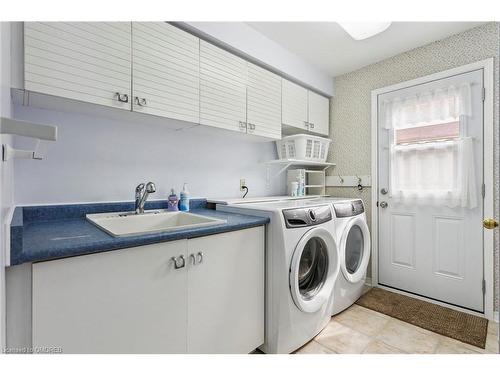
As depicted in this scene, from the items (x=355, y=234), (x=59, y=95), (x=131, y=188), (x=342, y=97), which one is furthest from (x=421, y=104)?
(x=59, y=95)

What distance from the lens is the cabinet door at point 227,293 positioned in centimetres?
120

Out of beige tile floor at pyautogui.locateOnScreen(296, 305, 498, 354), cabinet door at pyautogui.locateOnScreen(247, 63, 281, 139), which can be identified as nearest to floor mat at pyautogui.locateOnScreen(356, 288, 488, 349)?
beige tile floor at pyautogui.locateOnScreen(296, 305, 498, 354)

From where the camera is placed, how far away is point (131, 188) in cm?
173

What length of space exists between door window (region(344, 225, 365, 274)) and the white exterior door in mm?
441

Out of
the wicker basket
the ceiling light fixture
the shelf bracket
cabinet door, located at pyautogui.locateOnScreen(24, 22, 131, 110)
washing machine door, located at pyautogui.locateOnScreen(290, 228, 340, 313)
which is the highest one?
the ceiling light fixture

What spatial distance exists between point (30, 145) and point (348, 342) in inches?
94.8

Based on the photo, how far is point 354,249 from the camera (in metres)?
2.34

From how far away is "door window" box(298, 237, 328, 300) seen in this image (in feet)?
5.93

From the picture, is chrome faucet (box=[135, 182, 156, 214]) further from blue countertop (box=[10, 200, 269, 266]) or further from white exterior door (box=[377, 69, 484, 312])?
white exterior door (box=[377, 69, 484, 312])

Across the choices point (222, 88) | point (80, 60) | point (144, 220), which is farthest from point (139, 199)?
point (222, 88)

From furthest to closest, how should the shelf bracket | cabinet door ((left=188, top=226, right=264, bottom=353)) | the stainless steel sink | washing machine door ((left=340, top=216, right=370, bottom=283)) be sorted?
washing machine door ((left=340, top=216, right=370, bottom=283)), the stainless steel sink, cabinet door ((left=188, top=226, right=264, bottom=353)), the shelf bracket

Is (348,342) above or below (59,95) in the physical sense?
below

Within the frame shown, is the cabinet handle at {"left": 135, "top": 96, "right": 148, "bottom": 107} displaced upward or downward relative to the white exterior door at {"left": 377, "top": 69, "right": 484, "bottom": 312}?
upward
